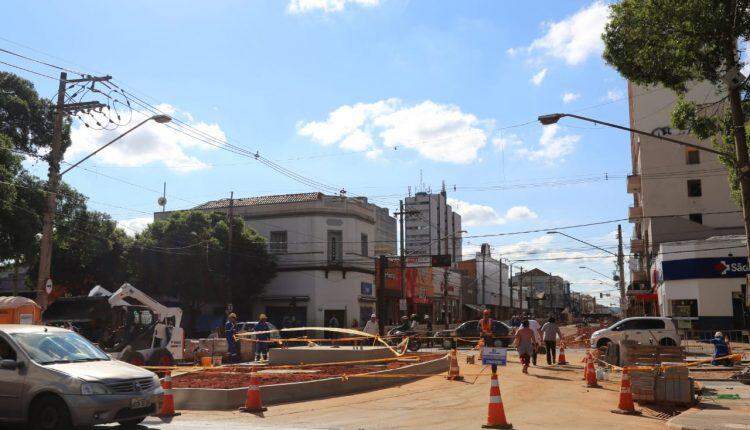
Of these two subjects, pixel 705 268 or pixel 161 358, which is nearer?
pixel 161 358

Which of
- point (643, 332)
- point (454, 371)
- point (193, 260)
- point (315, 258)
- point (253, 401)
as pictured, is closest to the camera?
point (253, 401)

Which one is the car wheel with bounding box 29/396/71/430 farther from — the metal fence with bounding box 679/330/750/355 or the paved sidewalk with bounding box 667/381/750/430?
the metal fence with bounding box 679/330/750/355

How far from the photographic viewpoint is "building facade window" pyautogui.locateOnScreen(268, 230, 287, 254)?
1887 inches

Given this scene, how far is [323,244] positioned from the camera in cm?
4694

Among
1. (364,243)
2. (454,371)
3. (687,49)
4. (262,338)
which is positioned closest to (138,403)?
(454,371)

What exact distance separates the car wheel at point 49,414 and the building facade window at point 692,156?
49118 millimetres

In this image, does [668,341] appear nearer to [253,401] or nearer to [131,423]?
[253,401]

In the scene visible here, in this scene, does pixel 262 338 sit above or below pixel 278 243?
below

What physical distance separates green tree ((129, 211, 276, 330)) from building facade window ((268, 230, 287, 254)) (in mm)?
2942

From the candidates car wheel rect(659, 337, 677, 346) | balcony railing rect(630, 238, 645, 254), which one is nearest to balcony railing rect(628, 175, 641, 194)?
balcony railing rect(630, 238, 645, 254)

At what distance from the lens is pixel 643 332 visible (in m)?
25.7

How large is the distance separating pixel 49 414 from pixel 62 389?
47cm

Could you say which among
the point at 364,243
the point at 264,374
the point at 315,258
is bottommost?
the point at 264,374

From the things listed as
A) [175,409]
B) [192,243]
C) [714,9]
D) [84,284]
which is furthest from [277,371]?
[84,284]
